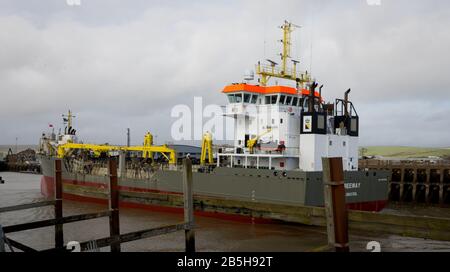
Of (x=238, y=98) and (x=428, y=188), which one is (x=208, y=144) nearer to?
(x=238, y=98)

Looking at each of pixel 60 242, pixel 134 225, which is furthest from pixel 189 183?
pixel 134 225

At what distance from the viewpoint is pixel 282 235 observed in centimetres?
1544

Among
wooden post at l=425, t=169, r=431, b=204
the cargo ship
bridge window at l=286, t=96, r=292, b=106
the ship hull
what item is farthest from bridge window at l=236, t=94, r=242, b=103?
wooden post at l=425, t=169, r=431, b=204

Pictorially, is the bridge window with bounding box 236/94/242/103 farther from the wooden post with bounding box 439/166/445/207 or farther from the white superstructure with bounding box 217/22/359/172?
the wooden post with bounding box 439/166/445/207

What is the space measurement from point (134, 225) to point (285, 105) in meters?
9.58

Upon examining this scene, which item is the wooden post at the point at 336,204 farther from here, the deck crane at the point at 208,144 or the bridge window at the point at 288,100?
the deck crane at the point at 208,144

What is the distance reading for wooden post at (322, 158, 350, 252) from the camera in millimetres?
4852

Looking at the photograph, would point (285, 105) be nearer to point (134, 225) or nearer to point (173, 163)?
point (173, 163)

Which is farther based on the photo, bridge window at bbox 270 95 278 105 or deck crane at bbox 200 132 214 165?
deck crane at bbox 200 132 214 165

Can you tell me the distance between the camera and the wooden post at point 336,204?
4.85m

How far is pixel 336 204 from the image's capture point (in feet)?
16.0

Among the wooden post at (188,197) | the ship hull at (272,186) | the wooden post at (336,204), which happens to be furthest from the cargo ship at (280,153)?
the wooden post at (336,204)

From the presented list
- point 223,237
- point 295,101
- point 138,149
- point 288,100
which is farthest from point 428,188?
point 138,149
